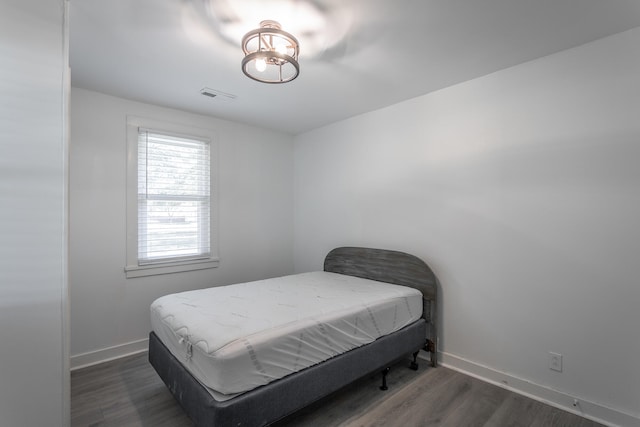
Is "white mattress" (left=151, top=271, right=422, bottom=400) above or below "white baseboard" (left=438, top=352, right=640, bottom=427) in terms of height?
above

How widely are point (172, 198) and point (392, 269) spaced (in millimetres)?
2458

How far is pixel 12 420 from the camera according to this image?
128cm

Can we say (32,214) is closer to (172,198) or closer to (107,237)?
(107,237)

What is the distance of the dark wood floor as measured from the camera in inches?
76.4

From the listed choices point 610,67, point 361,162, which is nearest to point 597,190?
point 610,67

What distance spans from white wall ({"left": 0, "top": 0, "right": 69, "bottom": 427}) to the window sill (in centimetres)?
166

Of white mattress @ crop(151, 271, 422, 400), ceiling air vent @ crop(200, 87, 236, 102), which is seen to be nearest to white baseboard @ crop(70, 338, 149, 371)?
white mattress @ crop(151, 271, 422, 400)

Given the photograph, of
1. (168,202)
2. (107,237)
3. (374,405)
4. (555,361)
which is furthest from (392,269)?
(107,237)

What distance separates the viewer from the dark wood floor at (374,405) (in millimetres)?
1940

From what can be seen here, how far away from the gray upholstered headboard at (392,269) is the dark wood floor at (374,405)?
0.45 metres

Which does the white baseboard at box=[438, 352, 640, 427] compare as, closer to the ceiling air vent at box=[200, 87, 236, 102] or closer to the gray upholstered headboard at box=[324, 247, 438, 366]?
the gray upholstered headboard at box=[324, 247, 438, 366]

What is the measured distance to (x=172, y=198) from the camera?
322 centimetres

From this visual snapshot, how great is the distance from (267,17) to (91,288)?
2787 mm

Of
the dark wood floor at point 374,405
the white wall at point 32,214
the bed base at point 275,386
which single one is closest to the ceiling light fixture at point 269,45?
the white wall at point 32,214
